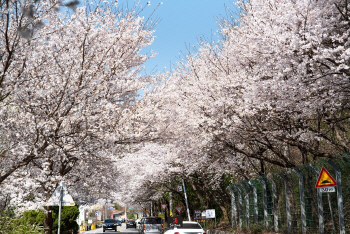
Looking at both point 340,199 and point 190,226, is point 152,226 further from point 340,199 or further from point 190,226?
point 340,199

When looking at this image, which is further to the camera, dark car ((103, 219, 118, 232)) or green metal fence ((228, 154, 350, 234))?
dark car ((103, 219, 118, 232))

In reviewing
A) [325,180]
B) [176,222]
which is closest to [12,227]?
[325,180]

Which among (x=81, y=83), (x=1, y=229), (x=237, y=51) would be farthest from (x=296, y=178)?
(x=1, y=229)

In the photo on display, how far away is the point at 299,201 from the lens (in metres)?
14.2

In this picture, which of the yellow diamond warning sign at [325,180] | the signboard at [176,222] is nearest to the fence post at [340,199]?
the yellow diamond warning sign at [325,180]

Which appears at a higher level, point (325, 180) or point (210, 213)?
point (325, 180)

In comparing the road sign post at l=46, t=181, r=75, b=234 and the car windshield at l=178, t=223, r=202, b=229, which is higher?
the road sign post at l=46, t=181, r=75, b=234

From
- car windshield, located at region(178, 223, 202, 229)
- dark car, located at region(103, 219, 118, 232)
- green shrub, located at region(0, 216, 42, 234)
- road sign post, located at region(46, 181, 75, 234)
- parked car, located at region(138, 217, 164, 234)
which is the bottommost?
dark car, located at region(103, 219, 118, 232)

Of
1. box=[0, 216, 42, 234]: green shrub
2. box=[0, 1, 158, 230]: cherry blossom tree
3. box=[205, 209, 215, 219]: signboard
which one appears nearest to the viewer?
box=[0, 1, 158, 230]: cherry blossom tree

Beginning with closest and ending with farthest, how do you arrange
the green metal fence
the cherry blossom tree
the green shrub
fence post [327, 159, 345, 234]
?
the cherry blossom tree, the green shrub, fence post [327, 159, 345, 234], the green metal fence

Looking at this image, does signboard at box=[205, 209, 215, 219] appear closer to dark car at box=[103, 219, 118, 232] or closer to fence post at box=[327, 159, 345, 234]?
fence post at box=[327, 159, 345, 234]

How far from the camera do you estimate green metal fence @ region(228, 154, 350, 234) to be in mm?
11281

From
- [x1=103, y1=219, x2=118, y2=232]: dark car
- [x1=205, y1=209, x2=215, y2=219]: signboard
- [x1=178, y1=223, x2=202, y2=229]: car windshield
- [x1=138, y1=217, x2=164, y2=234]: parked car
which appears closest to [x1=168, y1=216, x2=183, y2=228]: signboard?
[x1=178, y1=223, x2=202, y2=229]: car windshield

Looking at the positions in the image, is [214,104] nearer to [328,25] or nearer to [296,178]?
[296,178]
